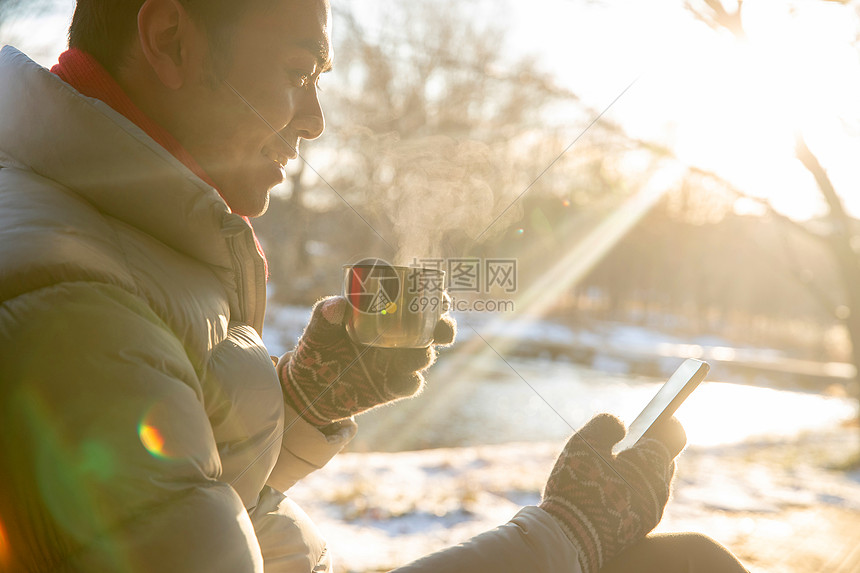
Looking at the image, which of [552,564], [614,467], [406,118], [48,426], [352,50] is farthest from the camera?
[406,118]

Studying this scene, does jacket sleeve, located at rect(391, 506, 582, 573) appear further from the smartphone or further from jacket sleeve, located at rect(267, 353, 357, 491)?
jacket sleeve, located at rect(267, 353, 357, 491)

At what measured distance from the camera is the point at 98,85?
1.05 m

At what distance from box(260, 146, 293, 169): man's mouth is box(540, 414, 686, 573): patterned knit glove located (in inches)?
30.6

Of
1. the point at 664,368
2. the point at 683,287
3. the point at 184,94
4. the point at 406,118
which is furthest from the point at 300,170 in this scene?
the point at 683,287

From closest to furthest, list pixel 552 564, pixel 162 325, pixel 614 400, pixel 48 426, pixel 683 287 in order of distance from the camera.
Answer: pixel 48 426 → pixel 162 325 → pixel 552 564 → pixel 614 400 → pixel 683 287

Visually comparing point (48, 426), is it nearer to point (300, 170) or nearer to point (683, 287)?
point (300, 170)

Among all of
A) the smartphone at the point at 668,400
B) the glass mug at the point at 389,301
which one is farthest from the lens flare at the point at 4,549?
the smartphone at the point at 668,400

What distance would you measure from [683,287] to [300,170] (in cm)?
1872

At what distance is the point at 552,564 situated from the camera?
103cm

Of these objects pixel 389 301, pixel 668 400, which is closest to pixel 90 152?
pixel 389 301

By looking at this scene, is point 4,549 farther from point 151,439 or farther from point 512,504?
point 512,504

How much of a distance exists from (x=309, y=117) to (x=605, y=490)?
2.90 feet

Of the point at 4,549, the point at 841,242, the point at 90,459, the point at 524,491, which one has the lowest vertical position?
the point at 524,491

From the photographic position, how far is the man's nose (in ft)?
4.20
